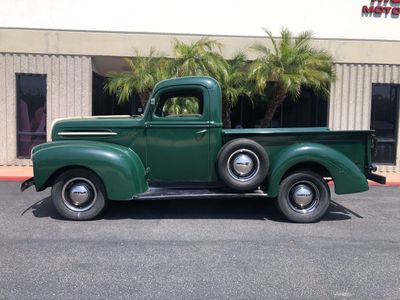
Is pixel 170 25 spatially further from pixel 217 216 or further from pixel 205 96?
pixel 217 216

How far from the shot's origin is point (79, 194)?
6.54 metres

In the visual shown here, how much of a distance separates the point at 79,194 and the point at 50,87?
6.85 m

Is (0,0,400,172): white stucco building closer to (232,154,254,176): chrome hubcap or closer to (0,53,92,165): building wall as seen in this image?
(0,53,92,165): building wall

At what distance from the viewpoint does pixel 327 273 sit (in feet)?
14.8

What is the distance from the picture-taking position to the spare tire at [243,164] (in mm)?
6398

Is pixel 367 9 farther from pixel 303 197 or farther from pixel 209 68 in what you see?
pixel 303 197

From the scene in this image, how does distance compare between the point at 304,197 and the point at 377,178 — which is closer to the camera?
the point at 304,197

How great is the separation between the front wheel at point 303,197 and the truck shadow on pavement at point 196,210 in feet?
0.90

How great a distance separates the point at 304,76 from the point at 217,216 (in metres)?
5.21

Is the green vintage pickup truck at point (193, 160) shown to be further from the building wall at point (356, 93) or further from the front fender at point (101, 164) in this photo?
the building wall at point (356, 93)

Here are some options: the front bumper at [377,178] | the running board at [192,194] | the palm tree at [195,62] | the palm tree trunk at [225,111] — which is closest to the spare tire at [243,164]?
the running board at [192,194]

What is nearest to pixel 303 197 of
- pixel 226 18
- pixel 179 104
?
pixel 179 104

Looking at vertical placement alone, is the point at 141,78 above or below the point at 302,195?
above

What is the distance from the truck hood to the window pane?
20.4 ft
